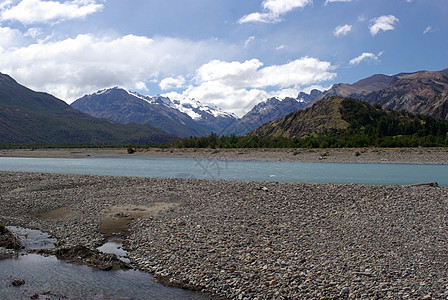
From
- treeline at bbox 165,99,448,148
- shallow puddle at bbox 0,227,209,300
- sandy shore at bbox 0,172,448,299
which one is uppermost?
treeline at bbox 165,99,448,148

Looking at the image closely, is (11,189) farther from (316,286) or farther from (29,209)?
(316,286)

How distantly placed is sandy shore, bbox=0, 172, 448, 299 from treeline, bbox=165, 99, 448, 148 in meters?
69.0

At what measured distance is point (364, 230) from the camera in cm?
1272

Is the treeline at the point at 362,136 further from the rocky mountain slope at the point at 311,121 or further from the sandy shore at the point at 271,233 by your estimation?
the sandy shore at the point at 271,233

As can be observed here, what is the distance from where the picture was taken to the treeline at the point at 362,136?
83175mm

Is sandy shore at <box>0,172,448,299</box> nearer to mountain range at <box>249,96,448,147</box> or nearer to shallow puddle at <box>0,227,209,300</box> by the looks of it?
shallow puddle at <box>0,227,209,300</box>

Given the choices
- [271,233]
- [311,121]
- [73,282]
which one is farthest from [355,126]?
[73,282]

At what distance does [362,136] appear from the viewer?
Answer: 94188 mm

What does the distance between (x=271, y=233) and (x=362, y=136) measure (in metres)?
89.6

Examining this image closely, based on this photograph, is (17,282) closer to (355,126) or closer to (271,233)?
(271,233)

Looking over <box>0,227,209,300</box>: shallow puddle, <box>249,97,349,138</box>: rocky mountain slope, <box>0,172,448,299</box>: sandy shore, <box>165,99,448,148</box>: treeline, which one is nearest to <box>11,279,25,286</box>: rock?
<box>0,227,209,300</box>: shallow puddle

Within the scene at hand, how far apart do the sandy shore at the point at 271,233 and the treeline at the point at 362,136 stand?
69.0m

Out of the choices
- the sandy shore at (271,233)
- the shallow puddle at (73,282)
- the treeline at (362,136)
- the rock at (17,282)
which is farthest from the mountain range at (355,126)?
the rock at (17,282)

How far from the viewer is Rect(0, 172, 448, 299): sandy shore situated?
8.82 meters
